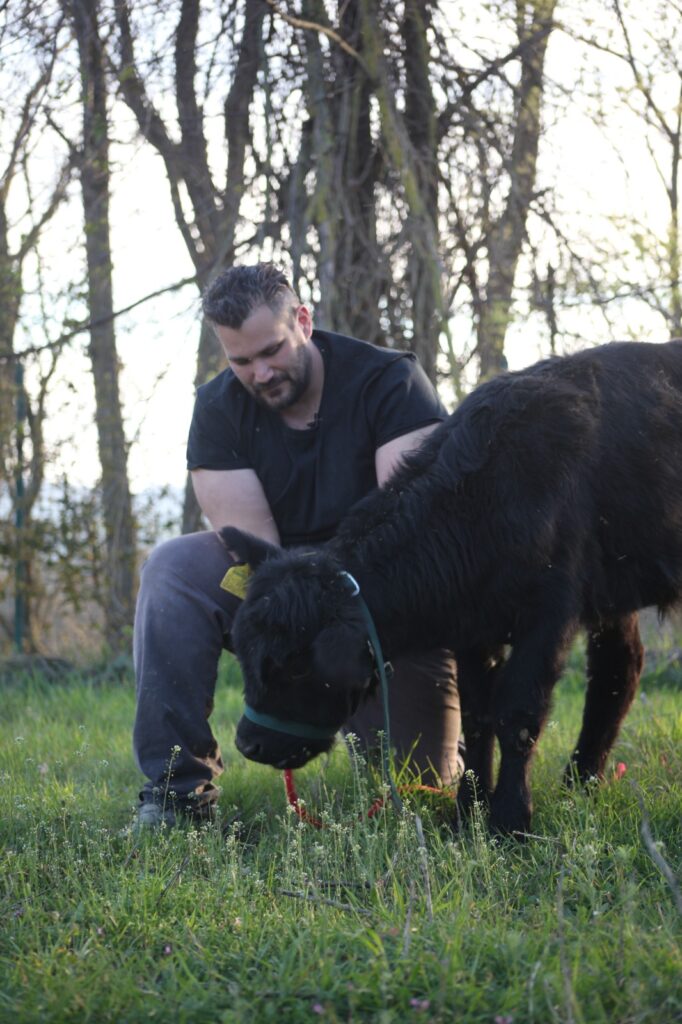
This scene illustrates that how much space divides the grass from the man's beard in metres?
1.48

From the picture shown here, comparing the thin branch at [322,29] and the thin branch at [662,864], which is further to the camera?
the thin branch at [322,29]

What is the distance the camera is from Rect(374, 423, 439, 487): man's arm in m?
4.30

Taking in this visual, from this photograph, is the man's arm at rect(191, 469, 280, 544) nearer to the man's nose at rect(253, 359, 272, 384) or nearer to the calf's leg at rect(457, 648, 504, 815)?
the man's nose at rect(253, 359, 272, 384)

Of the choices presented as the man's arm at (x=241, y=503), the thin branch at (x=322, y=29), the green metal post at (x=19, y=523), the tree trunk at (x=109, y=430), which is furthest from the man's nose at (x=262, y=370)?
the green metal post at (x=19, y=523)

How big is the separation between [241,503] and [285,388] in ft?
1.63

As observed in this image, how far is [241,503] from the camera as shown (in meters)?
4.46

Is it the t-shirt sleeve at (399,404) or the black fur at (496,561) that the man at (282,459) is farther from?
the black fur at (496,561)

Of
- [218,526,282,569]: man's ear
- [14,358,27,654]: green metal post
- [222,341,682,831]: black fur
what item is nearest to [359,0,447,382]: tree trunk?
[14,358,27,654]: green metal post

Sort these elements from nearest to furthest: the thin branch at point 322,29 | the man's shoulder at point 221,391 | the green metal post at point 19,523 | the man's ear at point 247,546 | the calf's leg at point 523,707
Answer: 1. the calf's leg at point 523,707
2. the man's ear at point 247,546
3. the man's shoulder at point 221,391
4. the thin branch at point 322,29
5. the green metal post at point 19,523

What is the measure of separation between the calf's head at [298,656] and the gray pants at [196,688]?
35 centimetres

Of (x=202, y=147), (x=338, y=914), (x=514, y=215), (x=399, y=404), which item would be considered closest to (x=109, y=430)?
(x=202, y=147)

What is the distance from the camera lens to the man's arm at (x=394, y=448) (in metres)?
4.30

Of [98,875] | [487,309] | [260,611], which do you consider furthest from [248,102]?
[98,875]

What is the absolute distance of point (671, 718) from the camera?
16.1 ft
